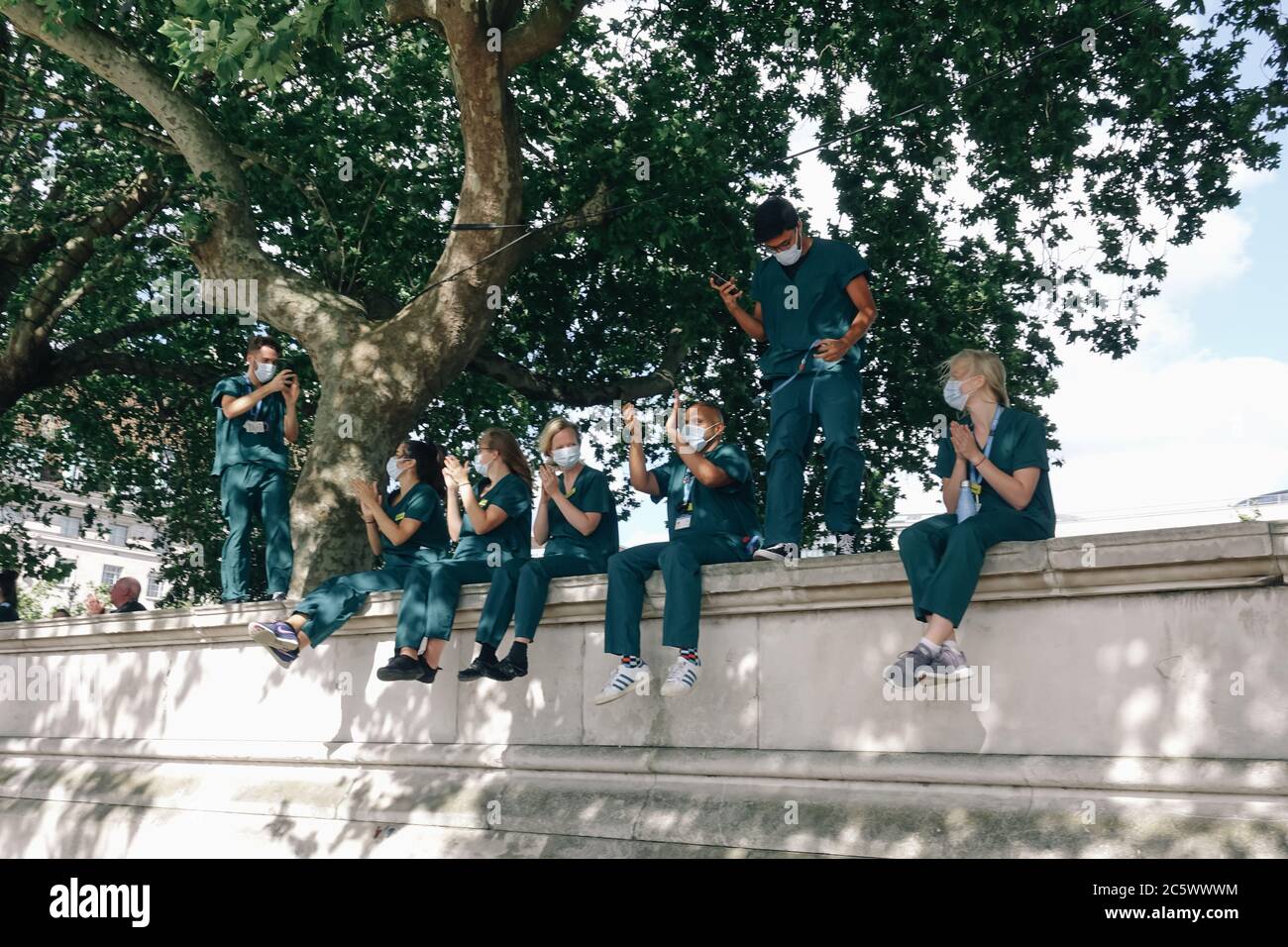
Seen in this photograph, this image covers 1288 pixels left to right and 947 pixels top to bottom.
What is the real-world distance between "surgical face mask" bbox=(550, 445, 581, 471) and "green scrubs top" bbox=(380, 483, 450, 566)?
1311mm

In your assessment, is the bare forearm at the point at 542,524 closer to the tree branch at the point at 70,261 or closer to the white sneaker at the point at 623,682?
the white sneaker at the point at 623,682

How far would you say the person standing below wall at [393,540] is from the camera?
7578 millimetres

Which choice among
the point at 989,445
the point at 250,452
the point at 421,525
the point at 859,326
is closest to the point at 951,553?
the point at 989,445

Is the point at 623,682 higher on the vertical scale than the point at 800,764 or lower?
higher

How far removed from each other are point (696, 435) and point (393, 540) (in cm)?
242

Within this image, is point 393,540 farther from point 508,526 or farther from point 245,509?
point 245,509

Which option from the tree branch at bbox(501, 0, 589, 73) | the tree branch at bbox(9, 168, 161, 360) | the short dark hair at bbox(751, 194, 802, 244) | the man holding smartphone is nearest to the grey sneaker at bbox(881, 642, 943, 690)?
the short dark hair at bbox(751, 194, 802, 244)

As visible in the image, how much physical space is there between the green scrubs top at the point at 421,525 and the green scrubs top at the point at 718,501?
6.62ft

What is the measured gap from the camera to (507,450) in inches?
309

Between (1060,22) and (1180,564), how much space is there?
26.1 ft

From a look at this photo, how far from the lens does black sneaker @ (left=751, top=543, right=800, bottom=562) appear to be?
20.9 ft

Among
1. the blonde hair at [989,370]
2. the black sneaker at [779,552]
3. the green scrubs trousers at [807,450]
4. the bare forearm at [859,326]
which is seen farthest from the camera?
the bare forearm at [859,326]

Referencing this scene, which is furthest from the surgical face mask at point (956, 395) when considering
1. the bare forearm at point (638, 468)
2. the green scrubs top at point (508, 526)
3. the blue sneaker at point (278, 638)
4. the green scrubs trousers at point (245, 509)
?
the green scrubs trousers at point (245, 509)
